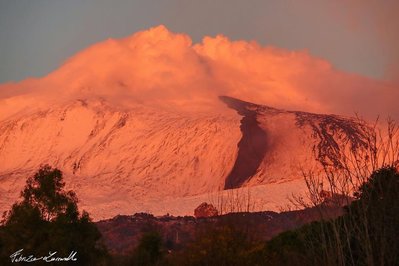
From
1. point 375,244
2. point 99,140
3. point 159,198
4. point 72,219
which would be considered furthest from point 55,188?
point 99,140

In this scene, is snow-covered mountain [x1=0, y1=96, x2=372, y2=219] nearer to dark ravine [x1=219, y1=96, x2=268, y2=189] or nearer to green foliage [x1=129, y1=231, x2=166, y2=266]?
dark ravine [x1=219, y1=96, x2=268, y2=189]

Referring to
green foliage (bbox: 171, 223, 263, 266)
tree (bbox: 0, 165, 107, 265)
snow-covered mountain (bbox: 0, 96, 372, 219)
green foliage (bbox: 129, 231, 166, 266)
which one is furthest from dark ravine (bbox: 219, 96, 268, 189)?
green foliage (bbox: 171, 223, 263, 266)

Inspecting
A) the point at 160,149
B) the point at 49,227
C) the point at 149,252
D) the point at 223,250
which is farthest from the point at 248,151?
the point at 223,250

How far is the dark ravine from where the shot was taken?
11922 centimetres

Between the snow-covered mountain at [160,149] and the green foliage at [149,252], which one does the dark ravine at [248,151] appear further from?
the green foliage at [149,252]

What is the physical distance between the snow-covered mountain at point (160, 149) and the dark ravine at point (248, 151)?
0.15 m

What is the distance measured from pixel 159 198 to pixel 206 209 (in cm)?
2159

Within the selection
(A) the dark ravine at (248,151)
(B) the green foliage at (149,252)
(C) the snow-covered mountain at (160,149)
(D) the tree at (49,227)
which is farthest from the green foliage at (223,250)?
(A) the dark ravine at (248,151)

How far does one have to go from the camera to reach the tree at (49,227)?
32.8 m

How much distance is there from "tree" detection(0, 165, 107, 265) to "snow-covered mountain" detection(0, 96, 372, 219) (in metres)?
69.7

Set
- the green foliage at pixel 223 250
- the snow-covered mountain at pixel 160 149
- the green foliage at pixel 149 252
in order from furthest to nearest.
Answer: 1. the snow-covered mountain at pixel 160 149
2. the green foliage at pixel 149 252
3. the green foliage at pixel 223 250

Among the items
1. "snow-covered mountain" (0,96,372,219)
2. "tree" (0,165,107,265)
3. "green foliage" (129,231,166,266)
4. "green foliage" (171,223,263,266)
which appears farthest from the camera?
"snow-covered mountain" (0,96,372,219)

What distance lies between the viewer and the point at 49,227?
33.2 m

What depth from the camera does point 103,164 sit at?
12331 cm
